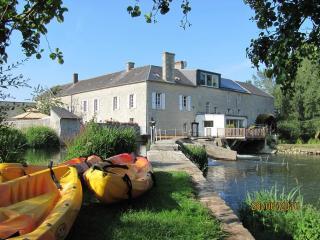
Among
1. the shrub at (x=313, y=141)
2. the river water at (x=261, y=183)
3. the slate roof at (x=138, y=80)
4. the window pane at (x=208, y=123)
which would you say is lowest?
the river water at (x=261, y=183)

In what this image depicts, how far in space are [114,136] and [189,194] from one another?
5531mm

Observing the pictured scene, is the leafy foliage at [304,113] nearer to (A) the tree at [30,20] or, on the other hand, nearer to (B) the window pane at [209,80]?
(B) the window pane at [209,80]

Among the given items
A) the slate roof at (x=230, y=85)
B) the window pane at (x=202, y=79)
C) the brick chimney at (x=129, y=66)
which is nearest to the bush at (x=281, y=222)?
the brick chimney at (x=129, y=66)

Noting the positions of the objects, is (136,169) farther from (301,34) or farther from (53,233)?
(301,34)

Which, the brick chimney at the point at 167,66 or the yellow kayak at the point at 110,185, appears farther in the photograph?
the brick chimney at the point at 167,66

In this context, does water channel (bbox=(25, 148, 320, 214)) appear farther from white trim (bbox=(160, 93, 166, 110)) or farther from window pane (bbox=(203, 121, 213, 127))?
window pane (bbox=(203, 121, 213, 127))

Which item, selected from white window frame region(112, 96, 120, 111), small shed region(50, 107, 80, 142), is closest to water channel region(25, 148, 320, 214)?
small shed region(50, 107, 80, 142)

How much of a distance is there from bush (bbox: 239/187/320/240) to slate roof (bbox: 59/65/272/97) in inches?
1157

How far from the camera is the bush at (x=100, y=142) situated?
11.2 m

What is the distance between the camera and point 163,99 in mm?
37875

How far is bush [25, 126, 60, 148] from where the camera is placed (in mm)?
24938

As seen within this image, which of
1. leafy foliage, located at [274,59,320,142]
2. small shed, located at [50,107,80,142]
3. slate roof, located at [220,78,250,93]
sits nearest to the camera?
small shed, located at [50,107,80,142]

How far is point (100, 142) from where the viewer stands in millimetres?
11508

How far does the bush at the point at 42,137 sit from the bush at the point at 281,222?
19.1m
